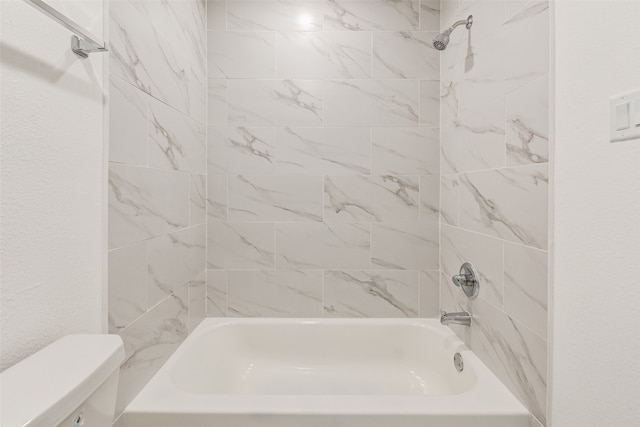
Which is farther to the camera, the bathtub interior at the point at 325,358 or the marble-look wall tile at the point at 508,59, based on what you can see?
the bathtub interior at the point at 325,358

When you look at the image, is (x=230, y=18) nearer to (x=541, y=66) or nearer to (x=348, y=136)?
(x=348, y=136)

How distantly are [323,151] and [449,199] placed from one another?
73cm

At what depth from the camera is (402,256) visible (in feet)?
6.46

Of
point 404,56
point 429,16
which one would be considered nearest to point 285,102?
point 404,56

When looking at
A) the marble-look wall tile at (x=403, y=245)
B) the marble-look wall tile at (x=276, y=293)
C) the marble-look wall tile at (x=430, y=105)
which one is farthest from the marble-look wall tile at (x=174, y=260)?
the marble-look wall tile at (x=430, y=105)

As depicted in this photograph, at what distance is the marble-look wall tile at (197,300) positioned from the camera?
1.71m

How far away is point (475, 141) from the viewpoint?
1493 millimetres

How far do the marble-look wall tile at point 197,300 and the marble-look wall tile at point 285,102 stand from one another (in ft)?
3.06

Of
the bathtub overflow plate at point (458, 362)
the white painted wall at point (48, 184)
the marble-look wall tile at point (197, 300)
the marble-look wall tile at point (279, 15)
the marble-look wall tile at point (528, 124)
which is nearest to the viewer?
the white painted wall at point (48, 184)

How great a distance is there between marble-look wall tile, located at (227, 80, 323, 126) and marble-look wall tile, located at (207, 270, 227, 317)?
2.94ft

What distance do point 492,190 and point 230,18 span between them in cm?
167

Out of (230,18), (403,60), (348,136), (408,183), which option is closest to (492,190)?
(408,183)

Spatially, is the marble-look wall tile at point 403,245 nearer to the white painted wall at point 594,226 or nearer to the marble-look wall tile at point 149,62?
the white painted wall at point 594,226

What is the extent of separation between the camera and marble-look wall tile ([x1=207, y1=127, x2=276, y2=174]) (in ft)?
6.39
